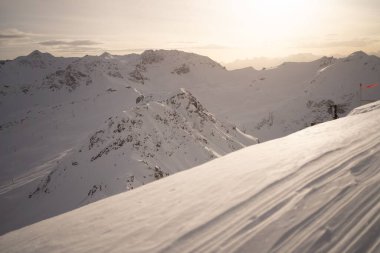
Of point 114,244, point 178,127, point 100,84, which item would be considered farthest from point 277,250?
point 100,84

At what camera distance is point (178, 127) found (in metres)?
25.5

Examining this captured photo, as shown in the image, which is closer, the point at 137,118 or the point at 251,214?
the point at 251,214

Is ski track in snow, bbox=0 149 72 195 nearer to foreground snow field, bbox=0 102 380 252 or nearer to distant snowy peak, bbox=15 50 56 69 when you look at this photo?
foreground snow field, bbox=0 102 380 252

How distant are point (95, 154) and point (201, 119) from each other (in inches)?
441

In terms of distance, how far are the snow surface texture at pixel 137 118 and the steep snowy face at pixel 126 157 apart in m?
0.09

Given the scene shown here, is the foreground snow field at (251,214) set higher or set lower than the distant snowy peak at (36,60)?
higher

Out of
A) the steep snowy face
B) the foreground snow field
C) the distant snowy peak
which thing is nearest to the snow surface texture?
the steep snowy face

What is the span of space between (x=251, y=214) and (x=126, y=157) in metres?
16.3

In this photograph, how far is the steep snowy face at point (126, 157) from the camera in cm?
1802

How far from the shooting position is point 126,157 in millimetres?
19641

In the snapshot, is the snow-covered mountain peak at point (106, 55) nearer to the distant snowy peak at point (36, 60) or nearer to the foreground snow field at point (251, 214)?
the distant snowy peak at point (36, 60)

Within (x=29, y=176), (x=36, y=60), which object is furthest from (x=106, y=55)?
(x=29, y=176)

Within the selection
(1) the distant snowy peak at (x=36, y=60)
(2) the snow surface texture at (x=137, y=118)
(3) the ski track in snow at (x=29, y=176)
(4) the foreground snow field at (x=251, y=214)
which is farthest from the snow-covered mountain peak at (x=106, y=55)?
(4) the foreground snow field at (x=251, y=214)

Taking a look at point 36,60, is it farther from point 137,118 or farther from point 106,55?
point 137,118
